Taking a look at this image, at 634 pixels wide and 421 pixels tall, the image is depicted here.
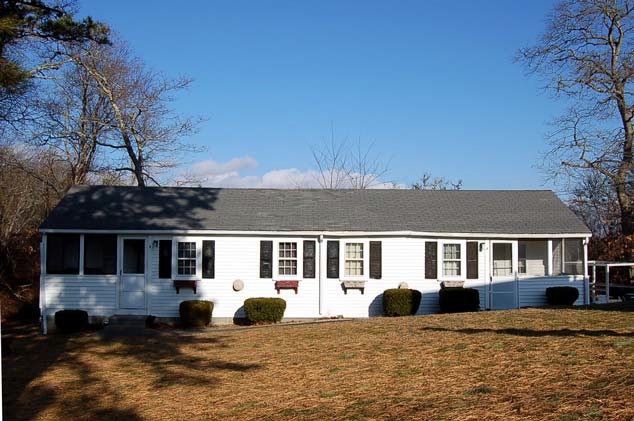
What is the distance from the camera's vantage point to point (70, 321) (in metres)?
20.3

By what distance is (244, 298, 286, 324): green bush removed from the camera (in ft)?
67.4

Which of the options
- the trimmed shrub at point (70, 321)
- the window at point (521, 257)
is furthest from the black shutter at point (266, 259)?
the window at point (521, 257)

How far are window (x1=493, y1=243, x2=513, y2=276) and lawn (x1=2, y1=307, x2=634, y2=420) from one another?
6.09 m

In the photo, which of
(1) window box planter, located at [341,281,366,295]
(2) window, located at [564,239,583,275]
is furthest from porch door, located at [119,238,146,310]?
(2) window, located at [564,239,583,275]

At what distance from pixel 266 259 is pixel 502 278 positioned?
25.3 ft

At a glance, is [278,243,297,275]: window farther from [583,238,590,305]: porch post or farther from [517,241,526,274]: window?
[583,238,590,305]: porch post

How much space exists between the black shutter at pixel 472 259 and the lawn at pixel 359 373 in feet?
18.4

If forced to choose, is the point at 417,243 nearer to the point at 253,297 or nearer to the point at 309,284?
the point at 309,284

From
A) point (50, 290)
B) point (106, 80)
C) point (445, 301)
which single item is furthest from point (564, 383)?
point (106, 80)

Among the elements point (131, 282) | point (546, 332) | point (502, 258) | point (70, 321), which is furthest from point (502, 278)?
point (70, 321)

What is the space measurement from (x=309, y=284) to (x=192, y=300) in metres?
3.73

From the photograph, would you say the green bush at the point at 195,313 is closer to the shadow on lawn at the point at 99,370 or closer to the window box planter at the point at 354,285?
the shadow on lawn at the point at 99,370

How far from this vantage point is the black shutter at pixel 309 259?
2161cm

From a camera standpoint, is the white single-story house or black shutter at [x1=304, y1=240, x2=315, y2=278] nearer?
the white single-story house
